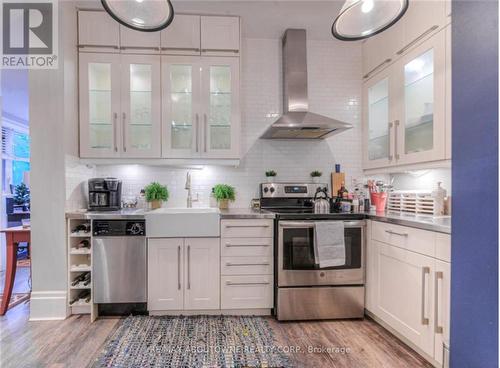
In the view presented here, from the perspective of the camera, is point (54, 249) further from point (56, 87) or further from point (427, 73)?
point (427, 73)

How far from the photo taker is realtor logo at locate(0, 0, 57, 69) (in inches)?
92.2

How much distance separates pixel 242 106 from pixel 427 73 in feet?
5.66

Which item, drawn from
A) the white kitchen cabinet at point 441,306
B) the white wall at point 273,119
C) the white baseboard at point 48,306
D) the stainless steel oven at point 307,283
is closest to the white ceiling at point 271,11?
the white wall at point 273,119

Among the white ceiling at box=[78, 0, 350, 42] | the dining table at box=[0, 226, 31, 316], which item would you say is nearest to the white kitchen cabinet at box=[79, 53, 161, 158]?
the white ceiling at box=[78, 0, 350, 42]

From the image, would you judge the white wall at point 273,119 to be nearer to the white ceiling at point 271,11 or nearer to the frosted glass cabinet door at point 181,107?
the white ceiling at point 271,11

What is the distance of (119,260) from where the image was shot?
7.54 ft

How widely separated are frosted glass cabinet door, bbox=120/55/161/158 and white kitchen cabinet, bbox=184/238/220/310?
99 centimetres

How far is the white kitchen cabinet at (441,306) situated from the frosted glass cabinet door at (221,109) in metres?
1.88

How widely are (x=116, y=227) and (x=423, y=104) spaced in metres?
2.74

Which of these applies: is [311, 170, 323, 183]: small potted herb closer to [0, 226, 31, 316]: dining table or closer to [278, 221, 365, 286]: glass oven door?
[278, 221, 365, 286]: glass oven door

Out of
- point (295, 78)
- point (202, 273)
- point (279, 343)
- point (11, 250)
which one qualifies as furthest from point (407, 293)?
point (11, 250)

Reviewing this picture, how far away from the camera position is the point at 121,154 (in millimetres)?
2609

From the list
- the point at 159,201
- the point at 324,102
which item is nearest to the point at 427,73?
the point at 324,102

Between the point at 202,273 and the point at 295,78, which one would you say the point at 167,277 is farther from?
the point at 295,78
